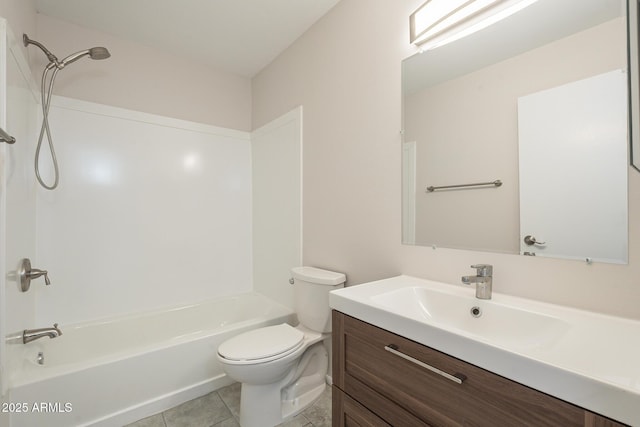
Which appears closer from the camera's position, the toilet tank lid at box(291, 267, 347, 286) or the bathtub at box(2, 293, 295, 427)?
the bathtub at box(2, 293, 295, 427)

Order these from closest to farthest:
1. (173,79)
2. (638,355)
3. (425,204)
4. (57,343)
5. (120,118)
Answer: (638,355), (425,204), (57,343), (120,118), (173,79)

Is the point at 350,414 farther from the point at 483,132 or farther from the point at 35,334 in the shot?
the point at 35,334

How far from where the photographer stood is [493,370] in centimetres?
65

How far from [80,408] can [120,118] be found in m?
1.91

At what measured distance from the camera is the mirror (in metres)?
0.85

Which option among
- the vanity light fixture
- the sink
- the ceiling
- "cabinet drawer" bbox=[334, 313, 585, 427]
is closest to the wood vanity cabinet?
"cabinet drawer" bbox=[334, 313, 585, 427]

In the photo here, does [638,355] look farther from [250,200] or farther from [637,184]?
[250,200]

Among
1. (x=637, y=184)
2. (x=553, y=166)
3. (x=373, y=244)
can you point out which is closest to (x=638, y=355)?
(x=637, y=184)

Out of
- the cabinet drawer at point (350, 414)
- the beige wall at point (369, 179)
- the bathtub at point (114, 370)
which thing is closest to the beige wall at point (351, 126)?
the beige wall at point (369, 179)

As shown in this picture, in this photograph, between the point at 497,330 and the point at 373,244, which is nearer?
the point at 497,330

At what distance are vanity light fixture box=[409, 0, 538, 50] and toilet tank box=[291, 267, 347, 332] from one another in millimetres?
1335

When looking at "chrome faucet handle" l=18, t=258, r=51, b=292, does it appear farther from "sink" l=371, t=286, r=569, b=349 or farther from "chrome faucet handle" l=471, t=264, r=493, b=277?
"chrome faucet handle" l=471, t=264, r=493, b=277

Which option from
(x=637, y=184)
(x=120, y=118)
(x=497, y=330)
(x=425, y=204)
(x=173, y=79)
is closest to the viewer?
(x=637, y=184)

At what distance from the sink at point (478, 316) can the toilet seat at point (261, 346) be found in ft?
2.35
